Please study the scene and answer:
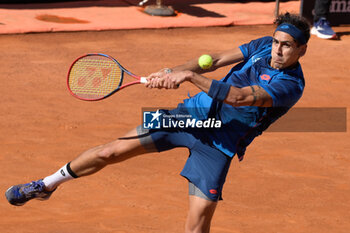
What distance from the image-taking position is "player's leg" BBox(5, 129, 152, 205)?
5.19 m

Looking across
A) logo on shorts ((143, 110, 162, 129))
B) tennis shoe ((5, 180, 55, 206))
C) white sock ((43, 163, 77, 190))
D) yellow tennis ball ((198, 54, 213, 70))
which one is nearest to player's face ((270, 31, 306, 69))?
yellow tennis ball ((198, 54, 213, 70))

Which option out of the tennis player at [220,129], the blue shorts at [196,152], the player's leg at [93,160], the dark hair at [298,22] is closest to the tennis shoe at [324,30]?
the tennis player at [220,129]

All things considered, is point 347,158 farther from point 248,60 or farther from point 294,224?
point 248,60

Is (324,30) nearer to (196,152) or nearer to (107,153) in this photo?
(196,152)

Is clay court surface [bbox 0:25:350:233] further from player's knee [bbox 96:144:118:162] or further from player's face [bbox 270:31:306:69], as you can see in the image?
player's face [bbox 270:31:306:69]

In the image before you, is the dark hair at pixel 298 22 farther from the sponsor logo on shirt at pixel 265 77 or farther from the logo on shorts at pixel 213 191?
the logo on shorts at pixel 213 191

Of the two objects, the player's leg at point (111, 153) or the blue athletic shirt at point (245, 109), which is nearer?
the blue athletic shirt at point (245, 109)

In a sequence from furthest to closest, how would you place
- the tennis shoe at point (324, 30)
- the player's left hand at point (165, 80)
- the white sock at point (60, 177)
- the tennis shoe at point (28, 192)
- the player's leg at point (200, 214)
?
1. the tennis shoe at point (324, 30)
2. the tennis shoe at point (28, 192)
3. the white sock at point (60, 177)
4. the player's leg at point (200, 214)
5. the player's left hand at point (165, 80)

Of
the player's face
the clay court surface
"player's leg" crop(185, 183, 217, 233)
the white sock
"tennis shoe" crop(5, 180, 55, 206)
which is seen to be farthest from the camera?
the clay court surface

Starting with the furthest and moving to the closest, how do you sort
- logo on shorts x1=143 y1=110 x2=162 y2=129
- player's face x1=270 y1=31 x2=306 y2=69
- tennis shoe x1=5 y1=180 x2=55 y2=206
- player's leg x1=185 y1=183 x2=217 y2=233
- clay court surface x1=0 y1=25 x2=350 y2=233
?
1. clay court surface x1=0 y1=25 x2=350 y2=233
2. tennis shoe x1=5 y1=180 x2=55 y2=206
3. logo on shorts x1=143 y1=110 x2=162 y2=129
4. player's leg x1=185 y1=183 x2=217 y2=233
5. player's face x1=270 y1=31 x2=306 y2=69

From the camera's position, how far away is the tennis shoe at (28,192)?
5586 mm

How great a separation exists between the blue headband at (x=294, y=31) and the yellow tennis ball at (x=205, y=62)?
67 centimetres

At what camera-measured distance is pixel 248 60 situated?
17.7ft

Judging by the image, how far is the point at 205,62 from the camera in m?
5.34
